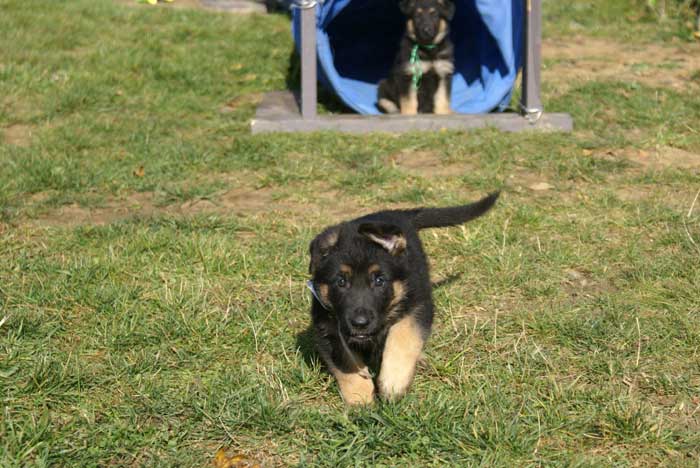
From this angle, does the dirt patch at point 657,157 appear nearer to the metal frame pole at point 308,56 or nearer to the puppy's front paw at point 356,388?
the metal frame pole at point 308,56

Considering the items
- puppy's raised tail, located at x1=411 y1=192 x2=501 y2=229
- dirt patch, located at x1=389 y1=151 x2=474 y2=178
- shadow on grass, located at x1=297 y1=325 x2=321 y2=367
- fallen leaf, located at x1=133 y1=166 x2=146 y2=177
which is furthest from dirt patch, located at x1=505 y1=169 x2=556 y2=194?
fallen leaf, located at x1=133 y1=166 x2=146 y2=177

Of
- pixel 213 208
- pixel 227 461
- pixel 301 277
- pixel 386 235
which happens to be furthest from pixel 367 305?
pixel 213 208

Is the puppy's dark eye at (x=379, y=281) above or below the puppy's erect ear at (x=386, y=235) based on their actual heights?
below

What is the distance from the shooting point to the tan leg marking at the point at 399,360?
2904mm

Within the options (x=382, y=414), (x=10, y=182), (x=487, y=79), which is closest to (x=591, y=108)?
(x=487, y=79)

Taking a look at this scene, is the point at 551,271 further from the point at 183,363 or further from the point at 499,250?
the point at 183,363

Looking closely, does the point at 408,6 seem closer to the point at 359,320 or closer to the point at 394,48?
the point at 394,48

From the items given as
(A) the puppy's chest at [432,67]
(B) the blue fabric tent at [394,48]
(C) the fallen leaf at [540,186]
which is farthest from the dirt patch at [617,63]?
(C) the fallen leaf at [540,186]

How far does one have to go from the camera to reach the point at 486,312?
365 cm

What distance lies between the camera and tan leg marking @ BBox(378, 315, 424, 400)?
2904mm

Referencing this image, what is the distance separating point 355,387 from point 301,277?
45.6 inches

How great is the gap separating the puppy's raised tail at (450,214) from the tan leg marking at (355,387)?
0.78m

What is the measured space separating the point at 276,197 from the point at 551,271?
1839mm

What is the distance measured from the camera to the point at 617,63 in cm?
858
